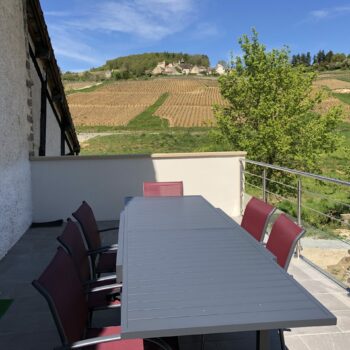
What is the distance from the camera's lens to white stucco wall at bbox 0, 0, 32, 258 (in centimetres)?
436

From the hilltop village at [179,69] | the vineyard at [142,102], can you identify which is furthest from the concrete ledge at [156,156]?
the hilltop village at [179,69]

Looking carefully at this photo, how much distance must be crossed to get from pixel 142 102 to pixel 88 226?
4271 cm

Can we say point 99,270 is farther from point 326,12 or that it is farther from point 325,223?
point 326,12

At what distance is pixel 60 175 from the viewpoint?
575 centimetres

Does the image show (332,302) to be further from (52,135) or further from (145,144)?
(145,144)

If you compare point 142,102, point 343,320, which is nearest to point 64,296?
point 343,320

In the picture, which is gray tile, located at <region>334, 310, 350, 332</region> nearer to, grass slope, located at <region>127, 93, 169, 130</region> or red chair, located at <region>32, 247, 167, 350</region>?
red chair, located at <region>32, 247, 167, 350</region>

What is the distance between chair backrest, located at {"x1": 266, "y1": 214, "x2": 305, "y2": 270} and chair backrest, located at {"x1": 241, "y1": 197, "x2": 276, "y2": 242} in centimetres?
28

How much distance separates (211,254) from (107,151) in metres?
19.4

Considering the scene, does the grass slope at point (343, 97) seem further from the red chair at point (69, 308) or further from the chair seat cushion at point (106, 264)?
the red chair at point (69, 308)

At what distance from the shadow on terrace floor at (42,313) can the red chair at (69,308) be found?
2.70 feet

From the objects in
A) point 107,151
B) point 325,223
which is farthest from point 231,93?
point 107,151

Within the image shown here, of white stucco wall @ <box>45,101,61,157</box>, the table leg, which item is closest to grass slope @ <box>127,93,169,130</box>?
white stucco wall @ <box>45,101,61,157</box>

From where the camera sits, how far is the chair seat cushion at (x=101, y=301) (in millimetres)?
2176
